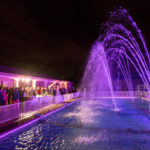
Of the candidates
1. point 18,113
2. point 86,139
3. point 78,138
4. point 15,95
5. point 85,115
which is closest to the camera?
point 86,139

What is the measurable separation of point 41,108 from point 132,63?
165 ft

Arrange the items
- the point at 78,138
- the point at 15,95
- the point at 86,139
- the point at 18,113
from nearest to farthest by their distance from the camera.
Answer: the point at 86,139, the point at 78,138, the point at 18,113, the point at 15,95

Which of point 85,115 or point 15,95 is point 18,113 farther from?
point 85,115

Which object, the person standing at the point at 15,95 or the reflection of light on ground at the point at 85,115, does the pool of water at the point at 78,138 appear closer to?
the reflection of light on ground at the point at 85,115

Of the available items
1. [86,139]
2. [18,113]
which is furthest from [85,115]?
[86,139]

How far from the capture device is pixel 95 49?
90.5 feet

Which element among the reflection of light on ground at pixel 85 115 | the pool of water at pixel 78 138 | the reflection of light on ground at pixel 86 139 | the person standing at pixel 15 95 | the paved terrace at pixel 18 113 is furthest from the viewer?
the person standing at pixel 15 95

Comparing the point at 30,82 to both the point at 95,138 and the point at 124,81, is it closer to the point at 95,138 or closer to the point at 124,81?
the point at 95,138

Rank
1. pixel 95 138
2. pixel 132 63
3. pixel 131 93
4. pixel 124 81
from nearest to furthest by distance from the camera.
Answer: pixel 95 138 → pixel 131 93 → pixel 124 81 → pixel 132 63

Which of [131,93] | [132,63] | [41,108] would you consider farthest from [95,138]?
[132,63]

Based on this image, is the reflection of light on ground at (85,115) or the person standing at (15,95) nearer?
the reflection of light on ground at (85,115)

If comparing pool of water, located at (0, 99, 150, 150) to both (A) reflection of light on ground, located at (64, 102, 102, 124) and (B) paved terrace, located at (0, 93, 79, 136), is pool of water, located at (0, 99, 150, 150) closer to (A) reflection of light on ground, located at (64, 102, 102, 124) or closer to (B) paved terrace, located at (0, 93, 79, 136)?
(B) paved terrace, located at (0, 93, 79, 136)

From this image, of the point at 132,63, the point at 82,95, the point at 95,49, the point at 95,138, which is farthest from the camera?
the point at 132,63

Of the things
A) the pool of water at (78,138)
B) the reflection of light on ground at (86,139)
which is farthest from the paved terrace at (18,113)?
the reflection of light on ground at (86,139)
